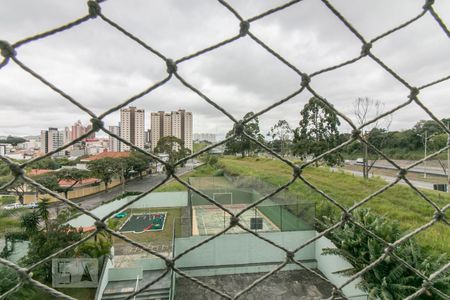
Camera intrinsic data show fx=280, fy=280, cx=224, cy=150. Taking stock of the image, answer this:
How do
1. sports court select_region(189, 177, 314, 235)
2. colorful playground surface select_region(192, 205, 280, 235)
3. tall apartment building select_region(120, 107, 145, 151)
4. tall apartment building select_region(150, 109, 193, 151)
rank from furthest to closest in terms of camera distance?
tall apartment building select_region(150, 109, 193, 151) → tall apartment building select_region(120, 107, 145, 151) → colorful playground surface select_region(192, 205, 280, 235) → sports court select_region(189, 177, 314, 235)

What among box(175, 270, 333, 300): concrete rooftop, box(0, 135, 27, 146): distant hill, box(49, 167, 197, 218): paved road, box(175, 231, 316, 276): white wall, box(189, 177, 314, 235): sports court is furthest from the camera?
box(49, 167, 197, 218): paved road

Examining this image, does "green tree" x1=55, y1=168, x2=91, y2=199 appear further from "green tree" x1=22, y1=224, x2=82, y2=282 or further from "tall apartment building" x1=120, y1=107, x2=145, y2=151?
"green tree" x1=22, y1=224, x2=82, y2=282

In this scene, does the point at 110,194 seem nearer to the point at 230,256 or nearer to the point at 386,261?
the point at 230,256

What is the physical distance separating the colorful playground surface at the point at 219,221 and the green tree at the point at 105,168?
750 cm

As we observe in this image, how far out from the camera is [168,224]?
37.4 feet

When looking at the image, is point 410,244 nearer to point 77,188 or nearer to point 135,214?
point 135,214

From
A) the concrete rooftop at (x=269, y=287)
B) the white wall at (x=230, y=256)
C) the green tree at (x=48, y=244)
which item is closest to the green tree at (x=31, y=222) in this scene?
the green tree at (x=48, y=244)

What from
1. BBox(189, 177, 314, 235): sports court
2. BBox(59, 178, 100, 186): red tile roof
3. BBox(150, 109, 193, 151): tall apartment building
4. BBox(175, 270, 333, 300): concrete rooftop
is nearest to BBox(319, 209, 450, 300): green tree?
A: BBox(175, 270, 333, 300): concrete rooftop

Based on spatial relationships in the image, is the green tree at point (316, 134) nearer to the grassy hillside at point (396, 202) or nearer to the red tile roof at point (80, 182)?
the grassy hillside at point (396, 202)

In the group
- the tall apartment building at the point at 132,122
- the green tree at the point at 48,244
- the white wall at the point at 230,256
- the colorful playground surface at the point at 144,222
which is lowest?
the colorful playground surface at the point at 144,222

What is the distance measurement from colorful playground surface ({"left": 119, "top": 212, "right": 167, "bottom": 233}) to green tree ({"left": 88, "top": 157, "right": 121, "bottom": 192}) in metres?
4.16

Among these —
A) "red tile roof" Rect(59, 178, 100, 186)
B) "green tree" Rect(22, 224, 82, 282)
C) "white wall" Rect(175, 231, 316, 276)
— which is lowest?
"white wall" Rect(175, 231, 316, 276)

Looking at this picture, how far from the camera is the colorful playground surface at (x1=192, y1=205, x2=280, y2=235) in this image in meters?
7.52

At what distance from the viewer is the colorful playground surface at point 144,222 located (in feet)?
35.9
